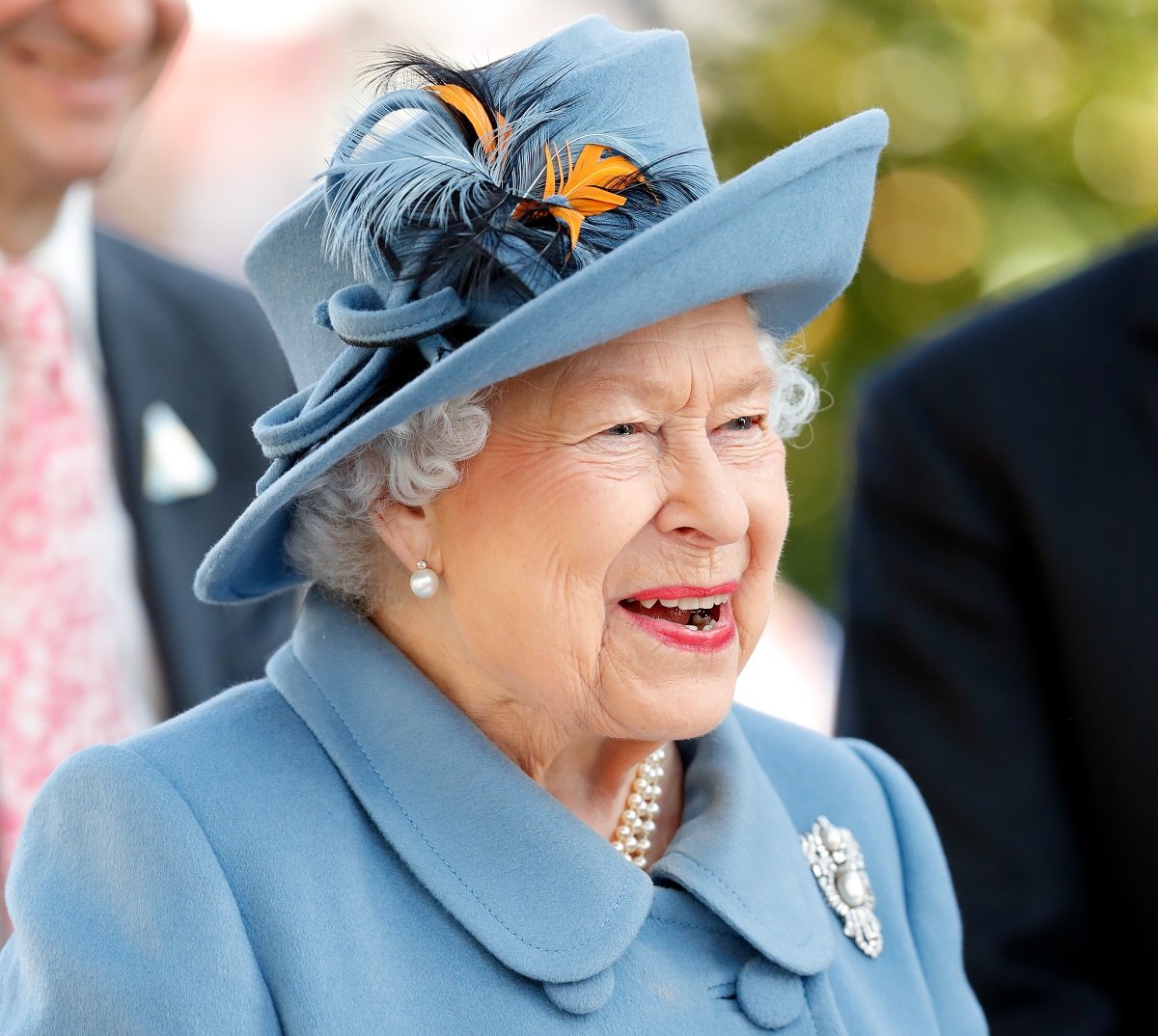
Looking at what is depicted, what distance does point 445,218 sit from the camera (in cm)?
189

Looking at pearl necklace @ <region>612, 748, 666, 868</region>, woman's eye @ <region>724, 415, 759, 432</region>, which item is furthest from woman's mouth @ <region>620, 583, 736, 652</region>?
pearl necklace @ <region>612, 748, 666, 868</region>

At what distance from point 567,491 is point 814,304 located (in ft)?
1.74

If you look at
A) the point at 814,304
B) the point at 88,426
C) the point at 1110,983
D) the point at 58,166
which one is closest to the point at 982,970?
the point at 1110,983

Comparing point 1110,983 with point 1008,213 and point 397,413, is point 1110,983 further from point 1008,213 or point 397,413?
point 1008,213

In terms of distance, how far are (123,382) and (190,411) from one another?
17 centimetres

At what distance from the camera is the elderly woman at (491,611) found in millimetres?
1847

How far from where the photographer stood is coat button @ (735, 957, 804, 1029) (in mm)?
2090

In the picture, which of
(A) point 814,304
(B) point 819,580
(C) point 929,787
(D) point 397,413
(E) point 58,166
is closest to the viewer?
(D) point 397,413

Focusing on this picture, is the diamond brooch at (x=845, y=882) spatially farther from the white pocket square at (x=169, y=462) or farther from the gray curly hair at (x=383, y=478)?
the white pocket square at (x=169, y=462)

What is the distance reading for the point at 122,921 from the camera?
6.00ft

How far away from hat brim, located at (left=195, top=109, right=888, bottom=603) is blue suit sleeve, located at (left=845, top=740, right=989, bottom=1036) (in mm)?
920

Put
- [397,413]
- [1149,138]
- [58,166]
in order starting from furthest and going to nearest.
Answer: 1. [1149,138]
2. [58,166]
3. [397,413]

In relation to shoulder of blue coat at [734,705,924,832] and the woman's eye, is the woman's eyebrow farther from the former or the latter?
shoulder of blue coat at [734,705,924,832]

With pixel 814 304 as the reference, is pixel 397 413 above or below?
above
